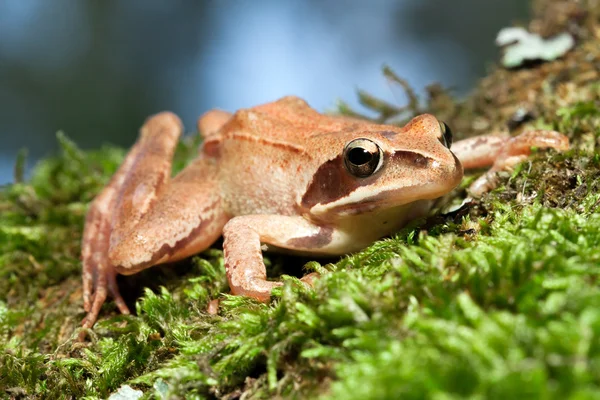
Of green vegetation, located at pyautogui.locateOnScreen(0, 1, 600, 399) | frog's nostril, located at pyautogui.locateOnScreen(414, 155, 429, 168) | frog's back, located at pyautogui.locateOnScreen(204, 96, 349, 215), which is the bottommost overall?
green vegetation, located at pyautogui.locateOnScreen(0, 1, 600, 399)

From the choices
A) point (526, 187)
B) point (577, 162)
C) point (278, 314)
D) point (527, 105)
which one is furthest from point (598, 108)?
point (278, 314)

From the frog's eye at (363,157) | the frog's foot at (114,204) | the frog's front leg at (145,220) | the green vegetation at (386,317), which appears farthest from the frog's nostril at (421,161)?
the frog's foot at (114,204)

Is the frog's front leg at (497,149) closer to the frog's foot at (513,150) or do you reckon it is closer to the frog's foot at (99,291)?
the frog's foot at (513,150)

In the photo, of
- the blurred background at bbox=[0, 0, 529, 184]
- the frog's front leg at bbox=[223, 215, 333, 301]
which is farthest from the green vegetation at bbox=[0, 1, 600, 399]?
the blurred background at bbox=[0, 0, 529, 184]

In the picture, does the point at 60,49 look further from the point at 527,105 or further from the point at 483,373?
the point at 483,373

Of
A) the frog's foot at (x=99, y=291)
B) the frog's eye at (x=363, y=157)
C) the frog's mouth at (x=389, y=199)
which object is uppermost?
the frog's eye at (x=363, y=157)

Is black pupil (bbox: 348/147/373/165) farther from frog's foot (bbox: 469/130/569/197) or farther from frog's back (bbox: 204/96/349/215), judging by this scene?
frog's foot (bbox: 469/130/569/197)

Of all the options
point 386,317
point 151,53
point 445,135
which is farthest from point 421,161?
point 151,53

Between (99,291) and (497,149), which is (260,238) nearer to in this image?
(99,291)
